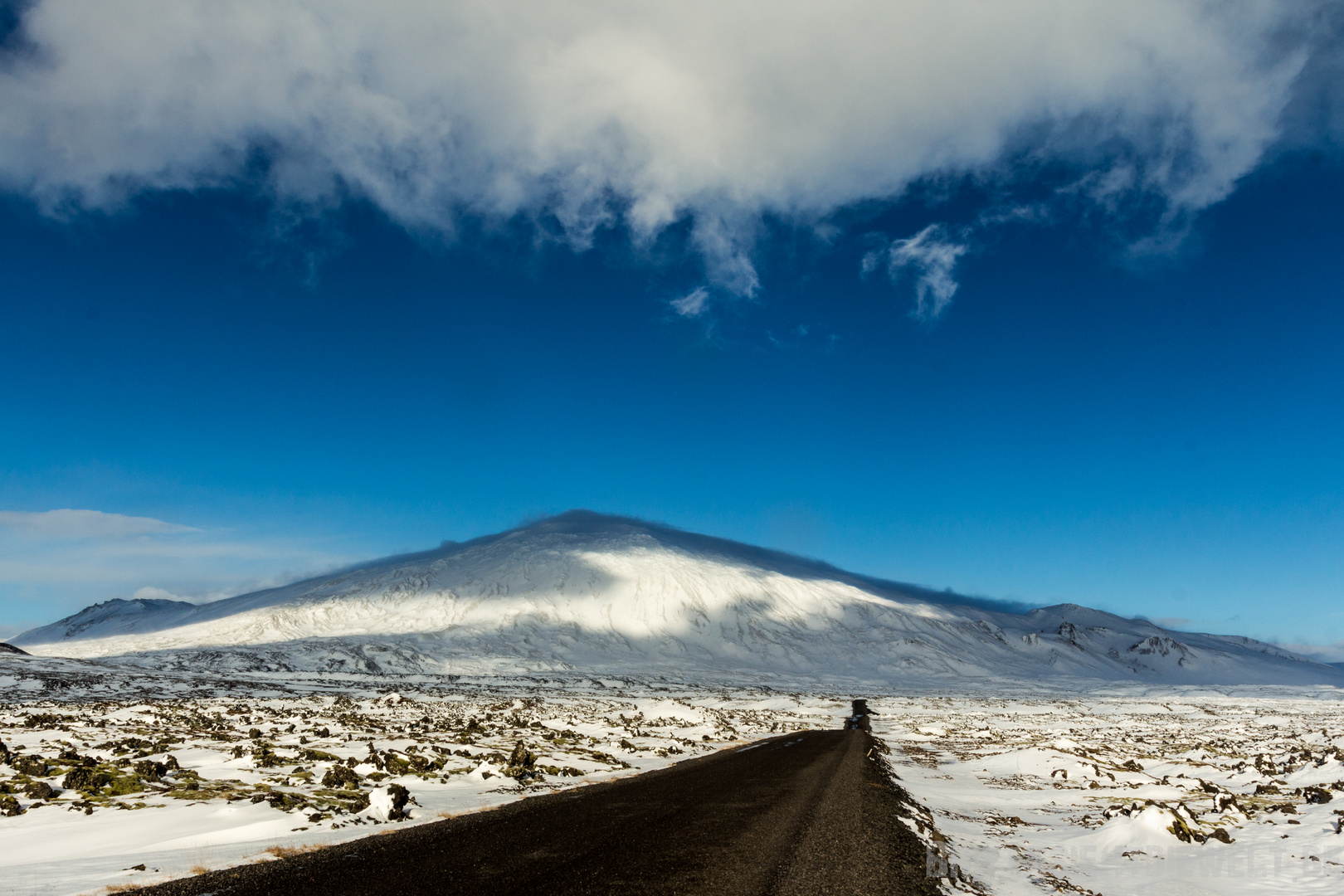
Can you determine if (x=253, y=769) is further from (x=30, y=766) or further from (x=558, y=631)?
(x=558, y=631)

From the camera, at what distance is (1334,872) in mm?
9648

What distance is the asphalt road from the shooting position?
7766 mm

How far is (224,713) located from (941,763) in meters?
33.6

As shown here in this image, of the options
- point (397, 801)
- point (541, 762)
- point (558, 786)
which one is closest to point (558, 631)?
point (541, 762)

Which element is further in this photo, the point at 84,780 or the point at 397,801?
the point at 84,780

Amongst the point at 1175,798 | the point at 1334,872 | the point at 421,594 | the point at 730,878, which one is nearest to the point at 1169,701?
the point at 1175,798

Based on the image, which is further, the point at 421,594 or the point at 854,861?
the point at 421,594

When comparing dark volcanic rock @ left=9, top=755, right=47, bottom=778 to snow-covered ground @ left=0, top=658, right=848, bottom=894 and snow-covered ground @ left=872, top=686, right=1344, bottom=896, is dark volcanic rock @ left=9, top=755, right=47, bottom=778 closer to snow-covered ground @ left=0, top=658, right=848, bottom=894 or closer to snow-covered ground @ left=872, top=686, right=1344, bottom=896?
snow-covered ground @ left=0, top=658, right=848, bottom=894

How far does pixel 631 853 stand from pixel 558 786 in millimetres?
7328

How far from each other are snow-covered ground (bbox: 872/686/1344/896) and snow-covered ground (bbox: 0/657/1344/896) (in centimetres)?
6

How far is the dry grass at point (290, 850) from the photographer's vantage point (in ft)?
29.2

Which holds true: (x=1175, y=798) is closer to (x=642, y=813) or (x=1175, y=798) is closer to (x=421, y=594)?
(x=642, y=813)

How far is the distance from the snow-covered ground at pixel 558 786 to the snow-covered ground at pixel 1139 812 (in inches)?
2.5

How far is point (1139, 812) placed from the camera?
1271 cm
